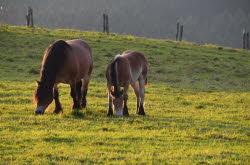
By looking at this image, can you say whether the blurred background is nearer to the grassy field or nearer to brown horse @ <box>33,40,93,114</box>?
the grassy field

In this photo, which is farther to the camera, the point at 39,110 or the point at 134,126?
the point at 39,110

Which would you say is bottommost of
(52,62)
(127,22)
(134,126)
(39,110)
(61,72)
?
(134,126)

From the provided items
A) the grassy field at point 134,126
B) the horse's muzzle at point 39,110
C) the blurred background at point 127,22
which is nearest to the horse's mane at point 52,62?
the horse's muzzle at point 39,110

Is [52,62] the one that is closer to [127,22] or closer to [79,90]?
[79,90]

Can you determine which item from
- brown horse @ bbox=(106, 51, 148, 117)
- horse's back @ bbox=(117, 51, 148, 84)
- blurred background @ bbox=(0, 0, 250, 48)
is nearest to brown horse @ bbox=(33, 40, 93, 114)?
brown horse @ bbox=(106, 51, 148, 117)

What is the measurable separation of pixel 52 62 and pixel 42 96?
3.44 ft

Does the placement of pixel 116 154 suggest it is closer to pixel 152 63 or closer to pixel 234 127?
pixel 234 127

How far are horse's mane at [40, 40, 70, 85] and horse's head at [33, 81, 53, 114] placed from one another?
0.17 m

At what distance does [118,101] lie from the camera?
1198cm

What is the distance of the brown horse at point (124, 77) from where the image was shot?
11.9 m

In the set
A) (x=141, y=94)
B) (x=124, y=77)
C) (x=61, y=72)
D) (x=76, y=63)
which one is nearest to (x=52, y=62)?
(x=61, y=72)

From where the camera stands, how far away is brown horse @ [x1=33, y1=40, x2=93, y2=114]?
11.9 metres

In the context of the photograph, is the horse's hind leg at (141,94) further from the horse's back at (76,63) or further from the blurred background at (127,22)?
the blurred background at (127,22)

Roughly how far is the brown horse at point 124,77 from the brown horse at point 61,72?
127cm
